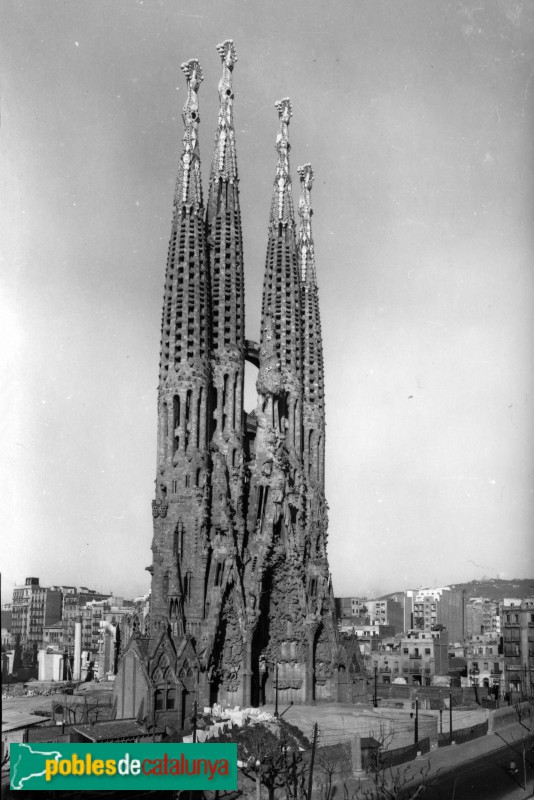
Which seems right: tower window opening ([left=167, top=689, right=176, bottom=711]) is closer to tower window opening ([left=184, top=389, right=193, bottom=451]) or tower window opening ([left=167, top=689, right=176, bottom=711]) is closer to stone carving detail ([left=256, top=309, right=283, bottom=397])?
tower window opening ([left=184, top=389, right=193, bottom=451])

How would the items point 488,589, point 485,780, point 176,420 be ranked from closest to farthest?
point 485,780
point 176,420
point 488,589

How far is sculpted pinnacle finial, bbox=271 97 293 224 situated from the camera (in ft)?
236

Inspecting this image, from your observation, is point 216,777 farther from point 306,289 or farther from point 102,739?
point 306,289

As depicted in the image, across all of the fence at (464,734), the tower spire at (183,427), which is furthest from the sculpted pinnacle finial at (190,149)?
the fence at (464,734)

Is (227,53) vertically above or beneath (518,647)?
above

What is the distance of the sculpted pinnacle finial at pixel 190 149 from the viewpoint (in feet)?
202

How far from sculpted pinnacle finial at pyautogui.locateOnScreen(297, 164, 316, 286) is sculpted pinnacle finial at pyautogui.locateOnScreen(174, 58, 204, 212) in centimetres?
1437

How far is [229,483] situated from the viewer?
5978 centimetres

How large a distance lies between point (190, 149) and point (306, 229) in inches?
635

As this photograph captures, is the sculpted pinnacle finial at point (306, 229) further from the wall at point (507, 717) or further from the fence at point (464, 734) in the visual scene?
the fence at point (464, 734)

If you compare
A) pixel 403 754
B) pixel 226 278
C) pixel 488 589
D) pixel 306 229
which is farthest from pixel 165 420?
pixel 488 589

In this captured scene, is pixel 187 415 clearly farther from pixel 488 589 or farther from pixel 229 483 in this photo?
pixel 488 589

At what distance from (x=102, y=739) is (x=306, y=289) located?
1690 inches

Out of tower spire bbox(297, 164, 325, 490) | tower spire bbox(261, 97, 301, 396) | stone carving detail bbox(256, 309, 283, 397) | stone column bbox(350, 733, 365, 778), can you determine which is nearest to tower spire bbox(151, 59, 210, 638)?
stone carving detail bbox(256, 309, 283, 397)
